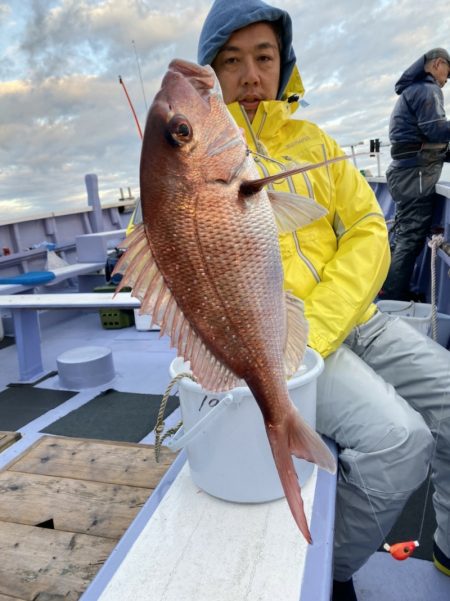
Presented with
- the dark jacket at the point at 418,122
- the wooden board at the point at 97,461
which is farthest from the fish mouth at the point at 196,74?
the dark jacket at the point at 418,122

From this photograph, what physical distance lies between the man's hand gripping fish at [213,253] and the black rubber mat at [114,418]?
86.5 inches

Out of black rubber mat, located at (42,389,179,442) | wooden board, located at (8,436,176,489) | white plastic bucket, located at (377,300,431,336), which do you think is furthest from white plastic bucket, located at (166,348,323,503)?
white plastic bucket, located at (377,300,431,336)

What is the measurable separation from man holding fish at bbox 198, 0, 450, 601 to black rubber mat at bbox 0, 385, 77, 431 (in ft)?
8.55

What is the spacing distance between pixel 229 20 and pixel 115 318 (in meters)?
4.14

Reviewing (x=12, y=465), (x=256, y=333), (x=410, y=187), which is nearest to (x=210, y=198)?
(x=256, y=333)

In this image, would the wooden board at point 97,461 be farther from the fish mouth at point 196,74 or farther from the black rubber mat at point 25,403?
the fish mouth at point 196,74

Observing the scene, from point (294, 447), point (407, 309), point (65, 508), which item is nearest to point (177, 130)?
point (294, 447)

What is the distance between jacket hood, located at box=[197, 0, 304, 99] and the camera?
166 centimetres

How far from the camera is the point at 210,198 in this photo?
0.86m

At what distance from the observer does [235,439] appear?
1.30m

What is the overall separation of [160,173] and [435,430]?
156 cm

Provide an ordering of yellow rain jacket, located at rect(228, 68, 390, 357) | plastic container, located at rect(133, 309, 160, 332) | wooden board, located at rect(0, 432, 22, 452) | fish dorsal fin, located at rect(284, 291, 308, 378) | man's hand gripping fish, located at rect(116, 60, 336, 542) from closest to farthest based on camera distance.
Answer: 1. man's hand gripping fish, located at rect(116, 60, 336, 542)
2. fish dorsal fin, located at rect(284, 291, 308, 378)
3. yellow rain jacket, located at rect(228, 68, 390, 357)
4. wooden board, located at rect(0, 432, 22, 452)
5. plastic container, located at rect(133, 309, 160, 332)

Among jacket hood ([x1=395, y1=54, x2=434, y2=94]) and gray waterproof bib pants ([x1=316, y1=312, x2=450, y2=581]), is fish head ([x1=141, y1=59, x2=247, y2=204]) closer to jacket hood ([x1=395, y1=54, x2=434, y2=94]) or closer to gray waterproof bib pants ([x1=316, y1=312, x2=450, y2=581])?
gray waterproof bib pants ([x1=316, y1=312, x2=450, y2=581])

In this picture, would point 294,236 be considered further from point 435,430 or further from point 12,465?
point 12,465
